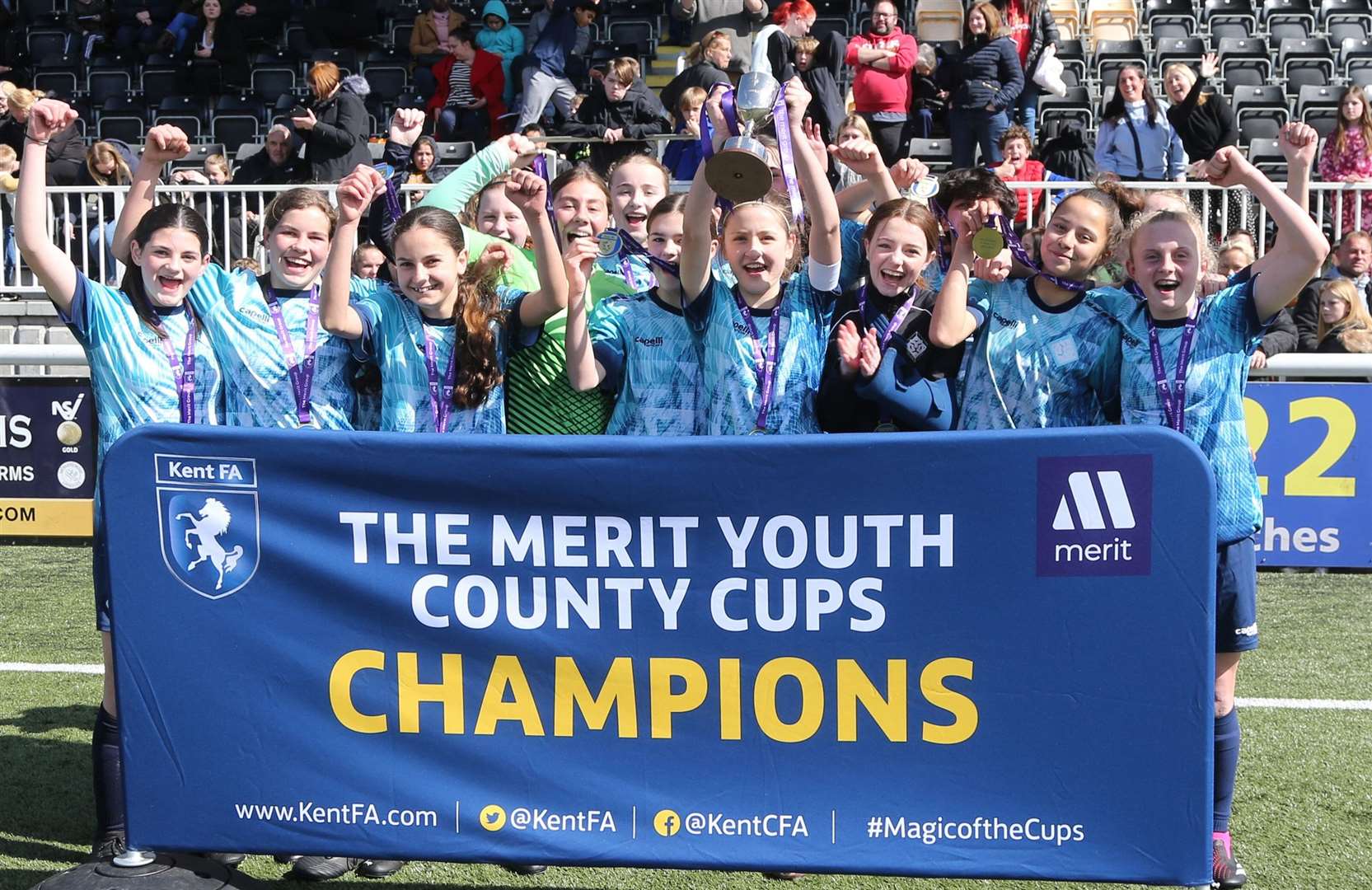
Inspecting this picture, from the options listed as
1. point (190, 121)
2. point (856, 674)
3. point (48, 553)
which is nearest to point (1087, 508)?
point (856, 674)

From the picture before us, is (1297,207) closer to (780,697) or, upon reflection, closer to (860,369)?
(860,369)

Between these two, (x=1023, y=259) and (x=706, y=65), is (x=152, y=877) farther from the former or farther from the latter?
(x=706, y=65)

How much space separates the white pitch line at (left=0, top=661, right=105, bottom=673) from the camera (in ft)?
19.6

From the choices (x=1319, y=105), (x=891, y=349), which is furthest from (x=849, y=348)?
(x=1319, y=105)

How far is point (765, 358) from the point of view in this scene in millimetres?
3752

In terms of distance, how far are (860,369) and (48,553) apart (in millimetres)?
6002

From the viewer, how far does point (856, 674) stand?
9.95ft

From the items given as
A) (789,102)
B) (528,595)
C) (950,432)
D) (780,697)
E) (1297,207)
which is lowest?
(780,697)

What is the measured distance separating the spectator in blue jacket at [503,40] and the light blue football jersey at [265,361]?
9721 mm

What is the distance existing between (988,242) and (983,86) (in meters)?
8.11

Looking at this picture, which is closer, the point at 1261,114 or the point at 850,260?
the point at 850,260

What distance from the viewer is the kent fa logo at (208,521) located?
3.11 m

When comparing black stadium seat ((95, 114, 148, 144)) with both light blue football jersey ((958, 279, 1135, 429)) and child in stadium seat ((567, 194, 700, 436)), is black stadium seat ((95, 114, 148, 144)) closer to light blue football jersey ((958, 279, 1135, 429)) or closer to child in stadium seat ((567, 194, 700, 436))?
child in stadium seat ((567, 194, 700, 436))

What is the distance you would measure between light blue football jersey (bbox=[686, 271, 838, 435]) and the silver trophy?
395 millimetres
